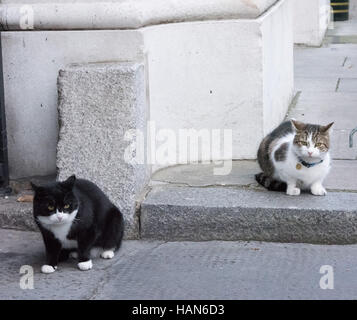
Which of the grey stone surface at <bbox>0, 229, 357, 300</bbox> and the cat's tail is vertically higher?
the cat's tail

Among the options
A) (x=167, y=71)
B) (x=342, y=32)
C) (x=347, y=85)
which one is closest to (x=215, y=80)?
(x=167, y=71)

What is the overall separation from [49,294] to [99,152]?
115cm

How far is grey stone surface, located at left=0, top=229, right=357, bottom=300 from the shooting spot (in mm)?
4012

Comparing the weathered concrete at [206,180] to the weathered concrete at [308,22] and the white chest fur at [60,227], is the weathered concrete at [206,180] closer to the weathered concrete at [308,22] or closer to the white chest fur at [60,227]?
the white chest fur at [60,227]

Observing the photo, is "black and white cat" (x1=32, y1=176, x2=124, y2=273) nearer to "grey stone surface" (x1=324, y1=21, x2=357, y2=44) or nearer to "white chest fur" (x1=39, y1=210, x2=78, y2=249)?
"white chest fur" (x1=39, y1=210, x2=78, y2=249)

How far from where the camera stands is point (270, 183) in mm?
5066

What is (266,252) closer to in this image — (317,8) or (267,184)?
(267,184)

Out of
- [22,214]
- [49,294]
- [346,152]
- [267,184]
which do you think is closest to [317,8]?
[346,152]

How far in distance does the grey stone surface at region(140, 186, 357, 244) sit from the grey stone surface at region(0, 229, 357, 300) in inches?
2.8

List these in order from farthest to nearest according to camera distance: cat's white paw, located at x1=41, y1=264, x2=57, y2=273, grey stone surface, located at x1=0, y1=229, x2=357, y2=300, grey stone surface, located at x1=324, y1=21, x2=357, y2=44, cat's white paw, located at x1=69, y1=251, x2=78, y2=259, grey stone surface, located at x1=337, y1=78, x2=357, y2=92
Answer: grey stone surface, located at x1=324, y1=21, x2=357, y2=44, grey stone surface, located at x1=337, y1=78, x2=357, y2=92, cat's white paw, located at x1=69, y1=251, x2=78, y2=259, cat's white paw, located at x1=41, y1=264, x2=57, y2=273, grey stone surface, located at x1=0, y1=229, x2=357, y2=300

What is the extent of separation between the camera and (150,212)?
15.9 ft

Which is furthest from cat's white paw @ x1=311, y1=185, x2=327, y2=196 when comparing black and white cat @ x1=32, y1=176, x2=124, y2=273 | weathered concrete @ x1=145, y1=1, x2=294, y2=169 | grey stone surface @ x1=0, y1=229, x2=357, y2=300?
black and white cat @ x1=32, y1=176, x2=124, y2=273

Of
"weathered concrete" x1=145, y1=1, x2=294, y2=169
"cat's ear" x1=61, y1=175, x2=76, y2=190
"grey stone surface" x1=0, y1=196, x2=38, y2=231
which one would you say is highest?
"weathered concrete" x1=145, y1=1, x2=294, y2=169

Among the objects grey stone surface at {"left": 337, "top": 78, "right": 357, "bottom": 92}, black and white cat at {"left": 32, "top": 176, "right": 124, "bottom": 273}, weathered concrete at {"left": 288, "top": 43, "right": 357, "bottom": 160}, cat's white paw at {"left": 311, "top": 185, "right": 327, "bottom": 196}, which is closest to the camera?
black and white cat at {"left": 32, "top": 176, "right": 124, "bottom": 273}
